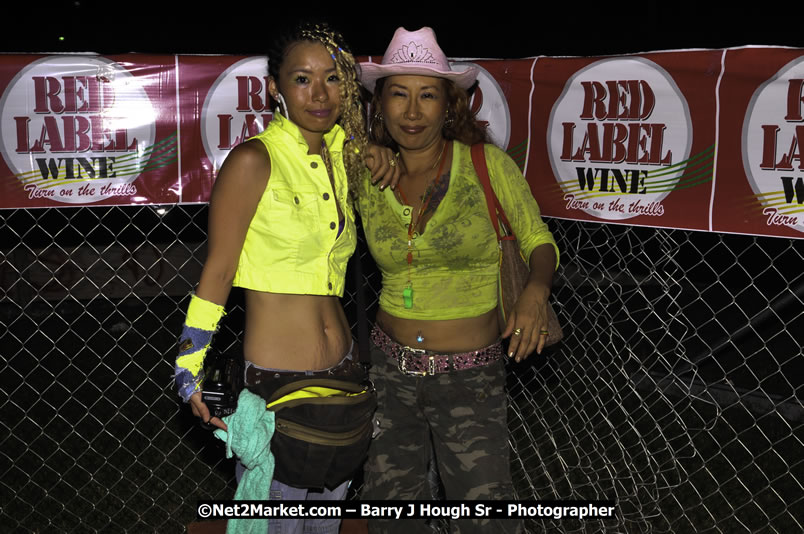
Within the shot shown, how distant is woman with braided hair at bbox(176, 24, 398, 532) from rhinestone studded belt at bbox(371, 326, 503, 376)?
0.40 m

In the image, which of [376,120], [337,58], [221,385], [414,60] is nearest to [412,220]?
[376,120]

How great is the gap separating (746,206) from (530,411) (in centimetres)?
381

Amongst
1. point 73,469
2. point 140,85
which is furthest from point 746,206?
point 73,469

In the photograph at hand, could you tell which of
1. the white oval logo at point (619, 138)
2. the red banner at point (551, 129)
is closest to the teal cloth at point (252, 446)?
the red banner at point (551, 129)

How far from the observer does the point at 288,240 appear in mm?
2822

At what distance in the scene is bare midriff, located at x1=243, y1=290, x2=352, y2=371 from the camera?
2871mm

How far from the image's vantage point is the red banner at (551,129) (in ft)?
10.6

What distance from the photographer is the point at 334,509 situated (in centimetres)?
305

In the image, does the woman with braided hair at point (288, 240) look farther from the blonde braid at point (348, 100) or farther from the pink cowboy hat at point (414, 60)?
the pink cowboy hat at point (414, 60)

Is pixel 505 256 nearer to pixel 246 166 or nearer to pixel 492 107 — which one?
pixel 492 107

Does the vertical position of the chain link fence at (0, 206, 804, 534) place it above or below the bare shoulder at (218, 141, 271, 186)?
below

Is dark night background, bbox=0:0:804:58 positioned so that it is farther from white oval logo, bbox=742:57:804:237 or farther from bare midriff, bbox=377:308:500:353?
white oval logo, bbox=742:57:804:237

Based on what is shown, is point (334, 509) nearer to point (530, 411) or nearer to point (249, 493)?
point (249, 493)

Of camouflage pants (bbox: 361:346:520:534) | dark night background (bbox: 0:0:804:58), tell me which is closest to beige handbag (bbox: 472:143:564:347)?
camouflage pants (bbox: 361:346:520:534)
